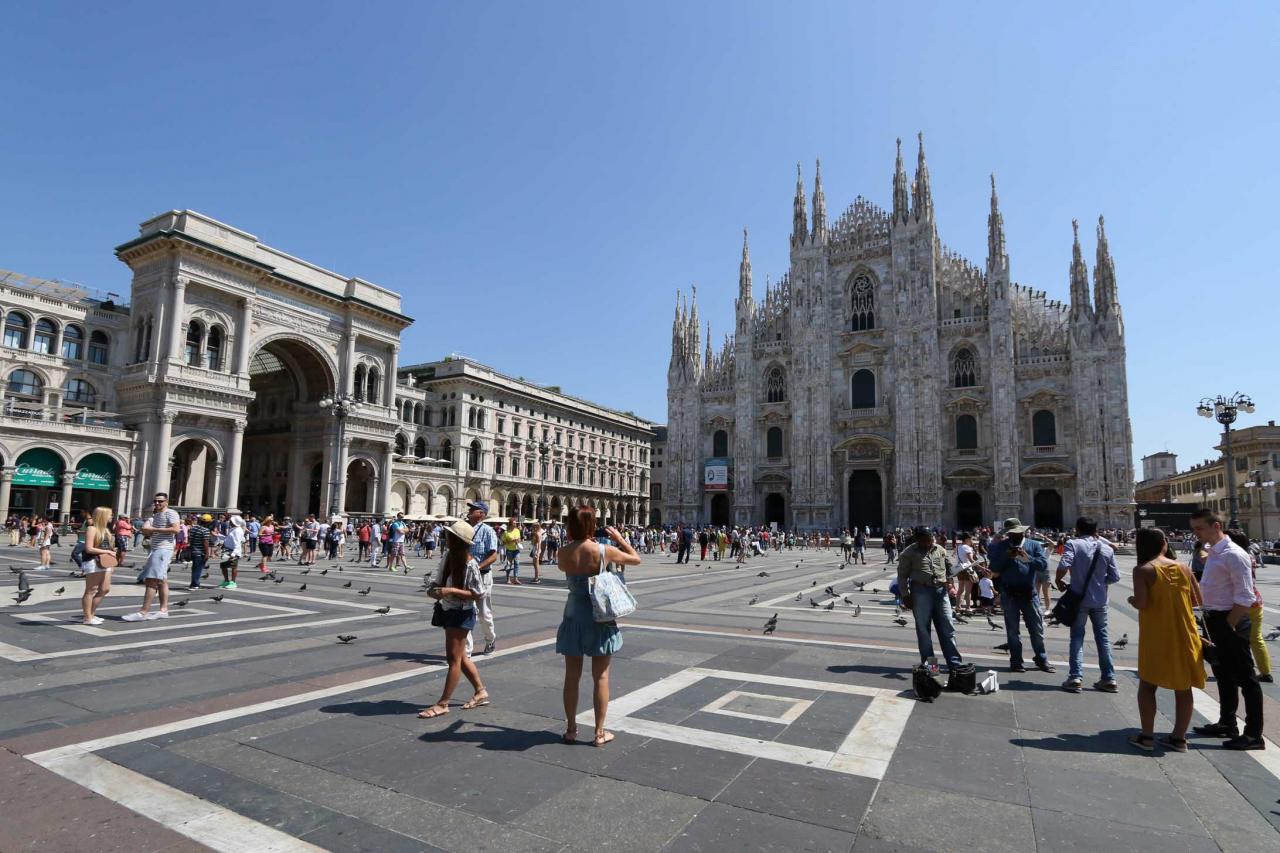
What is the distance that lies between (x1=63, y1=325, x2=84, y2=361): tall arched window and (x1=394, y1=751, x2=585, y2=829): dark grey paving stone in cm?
4847

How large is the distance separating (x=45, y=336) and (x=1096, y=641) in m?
50.9

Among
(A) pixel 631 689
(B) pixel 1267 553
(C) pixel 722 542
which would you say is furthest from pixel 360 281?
(B) pixel 1267 553

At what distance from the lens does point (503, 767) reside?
4242 mm

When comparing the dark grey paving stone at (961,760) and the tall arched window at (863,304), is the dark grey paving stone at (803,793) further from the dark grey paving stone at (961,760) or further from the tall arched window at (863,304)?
the tall arched window at (863,304)

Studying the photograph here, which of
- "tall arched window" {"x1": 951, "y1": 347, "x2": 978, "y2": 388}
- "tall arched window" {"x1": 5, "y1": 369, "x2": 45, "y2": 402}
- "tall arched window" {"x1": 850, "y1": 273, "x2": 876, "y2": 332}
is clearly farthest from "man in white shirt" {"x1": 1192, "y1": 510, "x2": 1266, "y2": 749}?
"tall arched window" {"x1": 5, "y1": 369, "x2": 45, "y2": 402}

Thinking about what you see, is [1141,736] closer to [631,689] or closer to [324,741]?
[631,689]

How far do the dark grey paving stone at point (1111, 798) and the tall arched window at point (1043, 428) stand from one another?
151 ft

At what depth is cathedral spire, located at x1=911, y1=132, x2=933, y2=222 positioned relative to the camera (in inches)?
1905

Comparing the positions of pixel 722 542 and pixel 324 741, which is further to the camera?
pixel 722 542

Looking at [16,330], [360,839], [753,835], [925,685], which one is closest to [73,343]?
[16,330]

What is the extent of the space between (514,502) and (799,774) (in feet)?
198

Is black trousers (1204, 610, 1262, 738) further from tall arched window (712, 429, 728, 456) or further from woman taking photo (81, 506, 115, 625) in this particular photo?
tall arched window (712, 429, 728, 456)


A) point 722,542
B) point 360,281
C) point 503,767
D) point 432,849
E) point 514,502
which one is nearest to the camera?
point 432,849

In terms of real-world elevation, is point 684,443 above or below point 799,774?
Result: above
